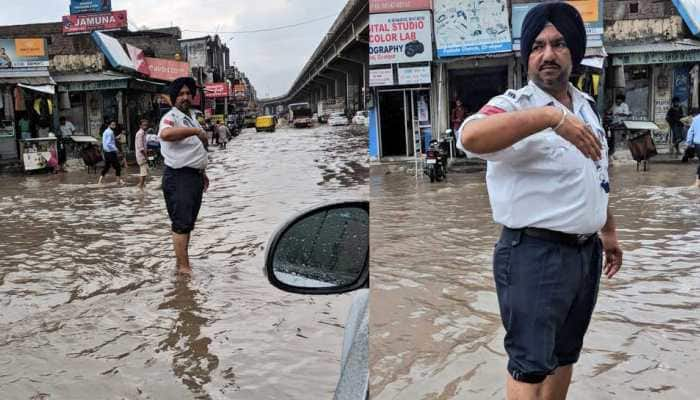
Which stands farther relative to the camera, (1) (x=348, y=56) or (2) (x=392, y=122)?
(1) (x=348, y=56)

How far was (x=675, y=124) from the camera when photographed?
59.1 feet

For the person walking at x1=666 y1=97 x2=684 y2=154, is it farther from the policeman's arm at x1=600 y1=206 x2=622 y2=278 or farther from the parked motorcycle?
the policeman's arm at x1=600 y1=206 x2=622 y2=278

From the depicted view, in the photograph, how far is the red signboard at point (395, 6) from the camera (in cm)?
1697

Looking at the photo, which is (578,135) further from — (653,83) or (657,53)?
(653,83)

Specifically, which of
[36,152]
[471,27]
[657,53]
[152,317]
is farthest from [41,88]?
[657,53]

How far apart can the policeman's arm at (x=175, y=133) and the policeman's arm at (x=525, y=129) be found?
3.88 m

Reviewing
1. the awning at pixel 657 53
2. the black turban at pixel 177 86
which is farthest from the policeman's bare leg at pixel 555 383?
the awning at pixel 657 53

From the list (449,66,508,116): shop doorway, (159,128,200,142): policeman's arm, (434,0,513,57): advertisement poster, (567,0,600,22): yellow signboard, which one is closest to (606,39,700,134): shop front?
(567,0,600,22): yellow signboard

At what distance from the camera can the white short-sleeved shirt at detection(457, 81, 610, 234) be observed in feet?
6.13

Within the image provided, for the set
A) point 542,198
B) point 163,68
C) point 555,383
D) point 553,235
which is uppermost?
point 163,68

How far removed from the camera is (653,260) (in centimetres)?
616

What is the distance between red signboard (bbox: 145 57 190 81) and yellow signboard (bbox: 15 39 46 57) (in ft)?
23.8

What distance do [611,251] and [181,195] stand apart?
392cm

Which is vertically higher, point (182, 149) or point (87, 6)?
point (87, 6)
